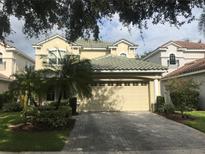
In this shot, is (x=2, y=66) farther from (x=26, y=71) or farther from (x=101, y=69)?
(x=26, y=71)

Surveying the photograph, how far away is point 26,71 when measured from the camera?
1923 centimetres

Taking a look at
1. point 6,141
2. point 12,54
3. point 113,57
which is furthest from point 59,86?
point 12,54

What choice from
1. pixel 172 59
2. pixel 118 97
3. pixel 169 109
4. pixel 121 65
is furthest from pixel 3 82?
pixel 169 109

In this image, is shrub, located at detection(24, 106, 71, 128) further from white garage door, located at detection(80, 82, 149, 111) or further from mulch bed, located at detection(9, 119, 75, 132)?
white garage door, located at detection(80, 82, 149, 111)

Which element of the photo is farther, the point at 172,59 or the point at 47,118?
the point at 172,59

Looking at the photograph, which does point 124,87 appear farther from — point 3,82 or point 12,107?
point 3,82

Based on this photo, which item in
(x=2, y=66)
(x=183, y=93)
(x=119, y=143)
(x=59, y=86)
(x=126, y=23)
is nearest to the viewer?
(x=126, y=23)

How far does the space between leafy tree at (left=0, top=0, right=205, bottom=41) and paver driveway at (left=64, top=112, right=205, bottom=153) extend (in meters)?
3.77

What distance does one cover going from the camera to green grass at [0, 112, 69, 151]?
1272 cm

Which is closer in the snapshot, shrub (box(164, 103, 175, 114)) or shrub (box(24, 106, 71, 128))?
shrub (box(24, 106, 71, 128))

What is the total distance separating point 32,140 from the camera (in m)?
14.3

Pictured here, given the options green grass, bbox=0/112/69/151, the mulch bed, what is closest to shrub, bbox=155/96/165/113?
the mulch bed

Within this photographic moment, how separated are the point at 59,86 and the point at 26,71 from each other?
1.88 meters

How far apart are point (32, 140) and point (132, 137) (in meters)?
3.83
